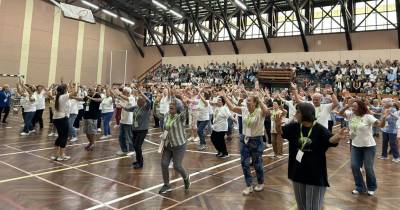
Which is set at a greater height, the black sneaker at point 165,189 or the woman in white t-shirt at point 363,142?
the woman in white t-shirt at point 363,142

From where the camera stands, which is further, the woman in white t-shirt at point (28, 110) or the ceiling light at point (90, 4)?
the ceiling light at point (90, 4)

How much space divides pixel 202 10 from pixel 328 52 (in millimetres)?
10571

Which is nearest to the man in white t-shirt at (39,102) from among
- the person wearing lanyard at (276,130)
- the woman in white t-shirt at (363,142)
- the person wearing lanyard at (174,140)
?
the person wearing lanyard at (174,140)

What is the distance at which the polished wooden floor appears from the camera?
403 cm

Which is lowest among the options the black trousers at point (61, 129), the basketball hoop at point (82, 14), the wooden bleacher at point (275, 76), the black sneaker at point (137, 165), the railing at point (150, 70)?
the black sneaker at point (137, 165)

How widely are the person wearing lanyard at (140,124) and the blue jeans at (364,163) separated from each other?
3.69 meters

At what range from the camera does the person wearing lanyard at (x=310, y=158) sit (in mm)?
2625

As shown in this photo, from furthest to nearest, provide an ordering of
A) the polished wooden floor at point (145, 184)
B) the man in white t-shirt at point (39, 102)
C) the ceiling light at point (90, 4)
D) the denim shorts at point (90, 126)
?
1. the ceiling light at point (90, 4)
2. the man in white t-shirt at point (39, 102)
3. the denim shorts at point (90, 126)
4. the polished wooden floor at point (145, 184)

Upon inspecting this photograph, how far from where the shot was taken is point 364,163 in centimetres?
452

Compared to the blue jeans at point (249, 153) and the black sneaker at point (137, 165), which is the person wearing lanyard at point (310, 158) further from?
the black sneaker at point (137, 165)

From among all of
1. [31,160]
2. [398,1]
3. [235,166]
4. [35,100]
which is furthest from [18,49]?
[398,1]

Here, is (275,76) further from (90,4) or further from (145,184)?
(145,184)

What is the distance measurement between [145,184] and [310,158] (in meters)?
3.03

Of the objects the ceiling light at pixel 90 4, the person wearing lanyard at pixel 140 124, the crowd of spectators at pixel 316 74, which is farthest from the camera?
the ceiling light at pixel 90 4
